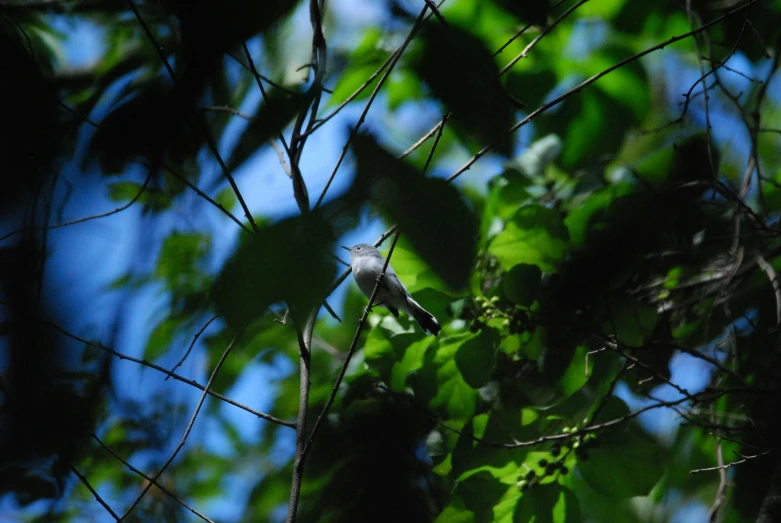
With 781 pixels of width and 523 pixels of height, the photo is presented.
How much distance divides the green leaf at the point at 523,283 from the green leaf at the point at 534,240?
0.05 metres

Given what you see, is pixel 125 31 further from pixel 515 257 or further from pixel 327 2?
pixel 515 257

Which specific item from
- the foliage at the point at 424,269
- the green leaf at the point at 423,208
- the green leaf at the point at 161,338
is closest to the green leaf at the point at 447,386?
the foliage at the point at 424,269

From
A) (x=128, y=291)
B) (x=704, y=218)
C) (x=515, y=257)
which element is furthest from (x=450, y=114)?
(x=704, y=218)

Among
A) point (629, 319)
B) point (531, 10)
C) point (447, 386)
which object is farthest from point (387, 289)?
point (531, 10)

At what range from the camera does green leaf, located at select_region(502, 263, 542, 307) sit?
2.26 m

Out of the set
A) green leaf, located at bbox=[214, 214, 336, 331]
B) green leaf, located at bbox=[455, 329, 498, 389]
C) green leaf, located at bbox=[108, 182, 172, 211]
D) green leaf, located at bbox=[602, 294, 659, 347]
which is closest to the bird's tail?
green leaf, located at bbox=[455, 329, 498, 389]

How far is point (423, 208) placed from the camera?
0.56 metres

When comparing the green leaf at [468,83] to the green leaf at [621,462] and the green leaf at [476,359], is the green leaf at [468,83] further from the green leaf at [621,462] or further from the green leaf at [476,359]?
the green leaf at [621,462]

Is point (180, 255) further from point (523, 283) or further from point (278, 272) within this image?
point (523, 283)

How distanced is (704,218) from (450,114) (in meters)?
2.38

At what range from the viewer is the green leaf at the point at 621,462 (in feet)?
7.38

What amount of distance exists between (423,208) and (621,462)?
80.0 inches

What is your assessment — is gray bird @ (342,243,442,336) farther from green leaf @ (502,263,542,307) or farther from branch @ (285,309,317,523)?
branch @ (285,309,317,523)

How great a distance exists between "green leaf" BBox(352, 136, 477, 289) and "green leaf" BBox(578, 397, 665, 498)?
200 cm
